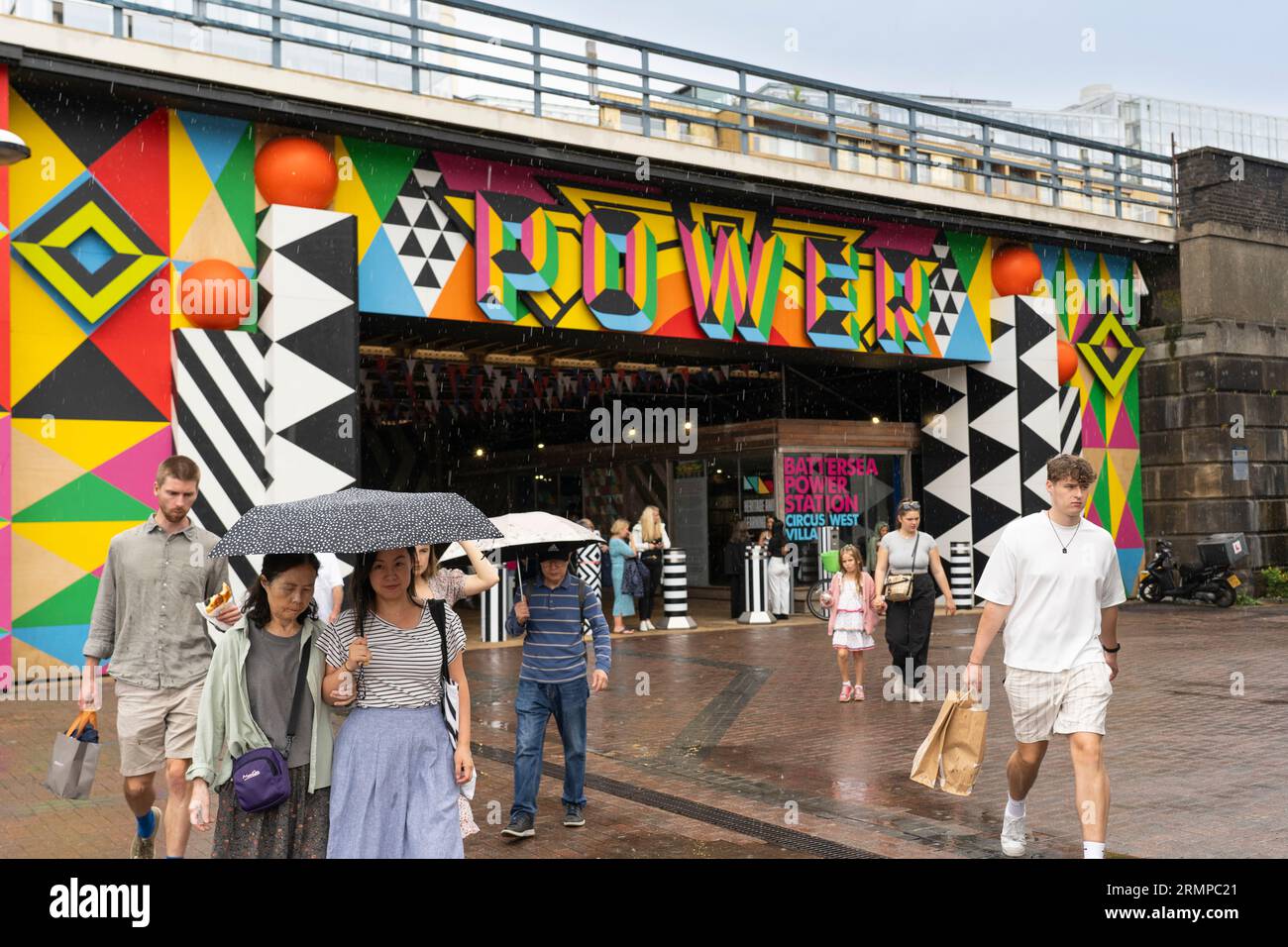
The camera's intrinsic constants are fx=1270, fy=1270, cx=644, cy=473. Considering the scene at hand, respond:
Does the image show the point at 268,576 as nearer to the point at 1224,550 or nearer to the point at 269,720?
the point at 269,720

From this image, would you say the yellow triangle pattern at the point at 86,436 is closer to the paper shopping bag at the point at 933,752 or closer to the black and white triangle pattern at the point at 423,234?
the black and white triangle pattern at the point at 423,234

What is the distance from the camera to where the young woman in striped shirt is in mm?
4344

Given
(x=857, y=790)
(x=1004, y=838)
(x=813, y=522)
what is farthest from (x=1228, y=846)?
(x=813, y=522)

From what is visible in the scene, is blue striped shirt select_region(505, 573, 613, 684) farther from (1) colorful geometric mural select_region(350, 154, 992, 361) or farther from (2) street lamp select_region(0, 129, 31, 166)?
(1) colorful geometric mural select_region(350, 154, 992, 361)

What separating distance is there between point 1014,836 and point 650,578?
13.4 meters

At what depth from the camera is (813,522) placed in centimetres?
2275

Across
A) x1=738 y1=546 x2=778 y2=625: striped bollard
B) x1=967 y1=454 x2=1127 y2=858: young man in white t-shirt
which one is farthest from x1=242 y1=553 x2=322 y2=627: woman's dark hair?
x1=738 y1=546 x2=778 y2=625: striped bollard

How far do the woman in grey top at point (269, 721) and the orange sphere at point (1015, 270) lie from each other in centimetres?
1890

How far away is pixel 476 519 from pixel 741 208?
48.1ft

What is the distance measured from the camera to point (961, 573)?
69.5 feet

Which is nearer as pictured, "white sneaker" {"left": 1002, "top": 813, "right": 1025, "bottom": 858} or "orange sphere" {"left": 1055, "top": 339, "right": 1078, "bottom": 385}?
"white sneaker" {"left": 1002, "top": 813, "right": 1025, "bottom": 858}

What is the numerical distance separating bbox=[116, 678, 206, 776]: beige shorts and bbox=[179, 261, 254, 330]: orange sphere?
911 centimetres

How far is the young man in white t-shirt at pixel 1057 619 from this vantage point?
569 centimetres
